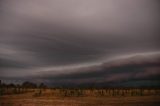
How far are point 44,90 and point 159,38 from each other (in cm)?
151

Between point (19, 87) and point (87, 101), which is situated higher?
point (19, 87)

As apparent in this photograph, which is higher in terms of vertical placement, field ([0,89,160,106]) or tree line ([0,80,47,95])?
tree line ([0,80,47,95])

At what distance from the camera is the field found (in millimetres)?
3730

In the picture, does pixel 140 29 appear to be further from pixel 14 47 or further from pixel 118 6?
pixel 14 47

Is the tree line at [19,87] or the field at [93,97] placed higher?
the tree line at [19,87]

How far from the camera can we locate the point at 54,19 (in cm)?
385

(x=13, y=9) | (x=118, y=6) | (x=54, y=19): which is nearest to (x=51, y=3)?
(x=54, y=19)

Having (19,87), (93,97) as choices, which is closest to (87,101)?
(93,97)

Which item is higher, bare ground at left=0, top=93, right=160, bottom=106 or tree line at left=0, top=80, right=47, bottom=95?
tree line at left=0, top=80, right=47, bottom=95

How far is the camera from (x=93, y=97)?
3742mm

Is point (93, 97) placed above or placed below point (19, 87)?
below

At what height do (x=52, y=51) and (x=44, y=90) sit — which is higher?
(x=52, y=51)

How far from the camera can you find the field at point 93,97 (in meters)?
3.73

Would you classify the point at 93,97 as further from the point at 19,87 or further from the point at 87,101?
the point at 19,87
